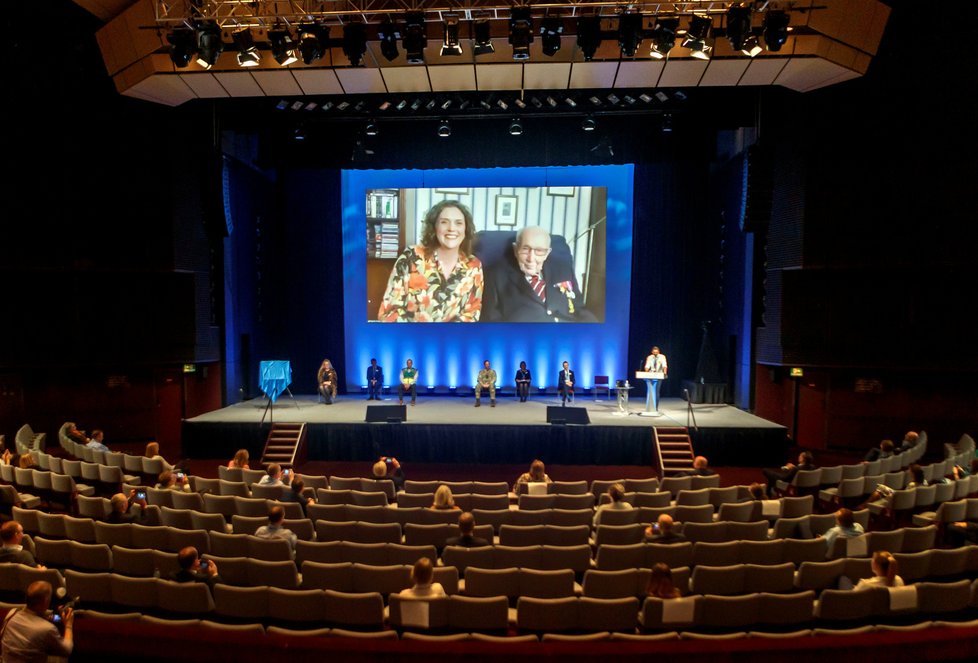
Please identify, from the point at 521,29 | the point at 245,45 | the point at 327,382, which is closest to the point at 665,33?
the point at 521,29

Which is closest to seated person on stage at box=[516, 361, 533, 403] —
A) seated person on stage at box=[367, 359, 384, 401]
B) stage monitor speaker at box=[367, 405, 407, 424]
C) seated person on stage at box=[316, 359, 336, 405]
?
seated person on stage at box=[367, 359, 384, 401]

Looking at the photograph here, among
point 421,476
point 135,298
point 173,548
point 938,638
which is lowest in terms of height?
point 421,476

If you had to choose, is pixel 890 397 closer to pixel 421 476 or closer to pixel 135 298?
pixel 421 476

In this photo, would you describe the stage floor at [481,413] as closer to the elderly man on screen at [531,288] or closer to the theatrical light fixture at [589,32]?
the elderly man on screen at [531,288]

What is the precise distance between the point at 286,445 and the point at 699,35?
1030 cm

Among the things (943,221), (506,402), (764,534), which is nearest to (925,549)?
(764,534)

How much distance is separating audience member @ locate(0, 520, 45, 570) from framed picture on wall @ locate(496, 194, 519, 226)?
42.2ft

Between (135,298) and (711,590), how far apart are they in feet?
43.1

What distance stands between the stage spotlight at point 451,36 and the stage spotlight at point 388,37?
0.80 metres

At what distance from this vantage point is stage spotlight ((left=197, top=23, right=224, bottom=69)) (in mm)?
9039

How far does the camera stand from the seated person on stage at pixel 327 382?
15.1 m

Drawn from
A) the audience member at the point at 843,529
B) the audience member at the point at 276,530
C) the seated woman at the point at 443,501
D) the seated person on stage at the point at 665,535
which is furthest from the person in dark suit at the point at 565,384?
the audience member at the point at 276,530

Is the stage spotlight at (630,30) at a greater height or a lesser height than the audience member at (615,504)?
greater

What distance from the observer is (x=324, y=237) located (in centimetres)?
1703
